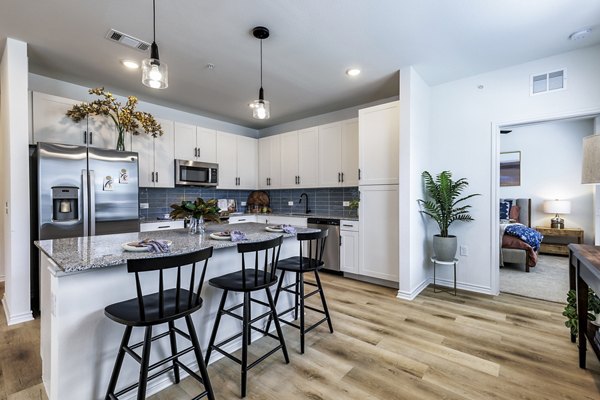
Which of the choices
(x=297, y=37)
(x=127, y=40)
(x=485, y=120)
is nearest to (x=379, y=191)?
(x=485, y=120)

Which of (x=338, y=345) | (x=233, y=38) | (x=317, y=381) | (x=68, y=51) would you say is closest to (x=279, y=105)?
(x=233, y=38)

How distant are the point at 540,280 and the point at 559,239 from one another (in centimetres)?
254

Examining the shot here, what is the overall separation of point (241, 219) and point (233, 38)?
304cm

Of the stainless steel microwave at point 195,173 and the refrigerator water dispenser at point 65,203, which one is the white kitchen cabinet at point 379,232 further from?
the refrigerator water dispenser at point 65,203

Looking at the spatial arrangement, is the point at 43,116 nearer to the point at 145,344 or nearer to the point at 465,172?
the point at 145,344

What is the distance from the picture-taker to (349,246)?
413cm

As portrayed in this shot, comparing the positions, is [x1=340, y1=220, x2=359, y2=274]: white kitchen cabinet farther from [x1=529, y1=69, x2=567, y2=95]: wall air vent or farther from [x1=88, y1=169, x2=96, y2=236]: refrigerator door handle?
[x1=88, y1=169, x2=96, y2=236]: refrigerator door handle

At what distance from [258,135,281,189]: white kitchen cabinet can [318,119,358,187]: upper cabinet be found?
3.13 ft

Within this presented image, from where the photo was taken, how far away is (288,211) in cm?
567

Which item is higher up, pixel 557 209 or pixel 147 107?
pixel 147 107

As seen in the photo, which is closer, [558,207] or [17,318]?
[17,318]

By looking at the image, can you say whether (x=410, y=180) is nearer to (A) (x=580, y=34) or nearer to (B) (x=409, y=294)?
(B) (x=409, y=294)

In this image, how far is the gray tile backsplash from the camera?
452 cm

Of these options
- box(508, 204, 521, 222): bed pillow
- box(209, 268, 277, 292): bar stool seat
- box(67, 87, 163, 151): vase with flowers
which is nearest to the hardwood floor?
box(209, 268, 277, 292): bar stool seat
